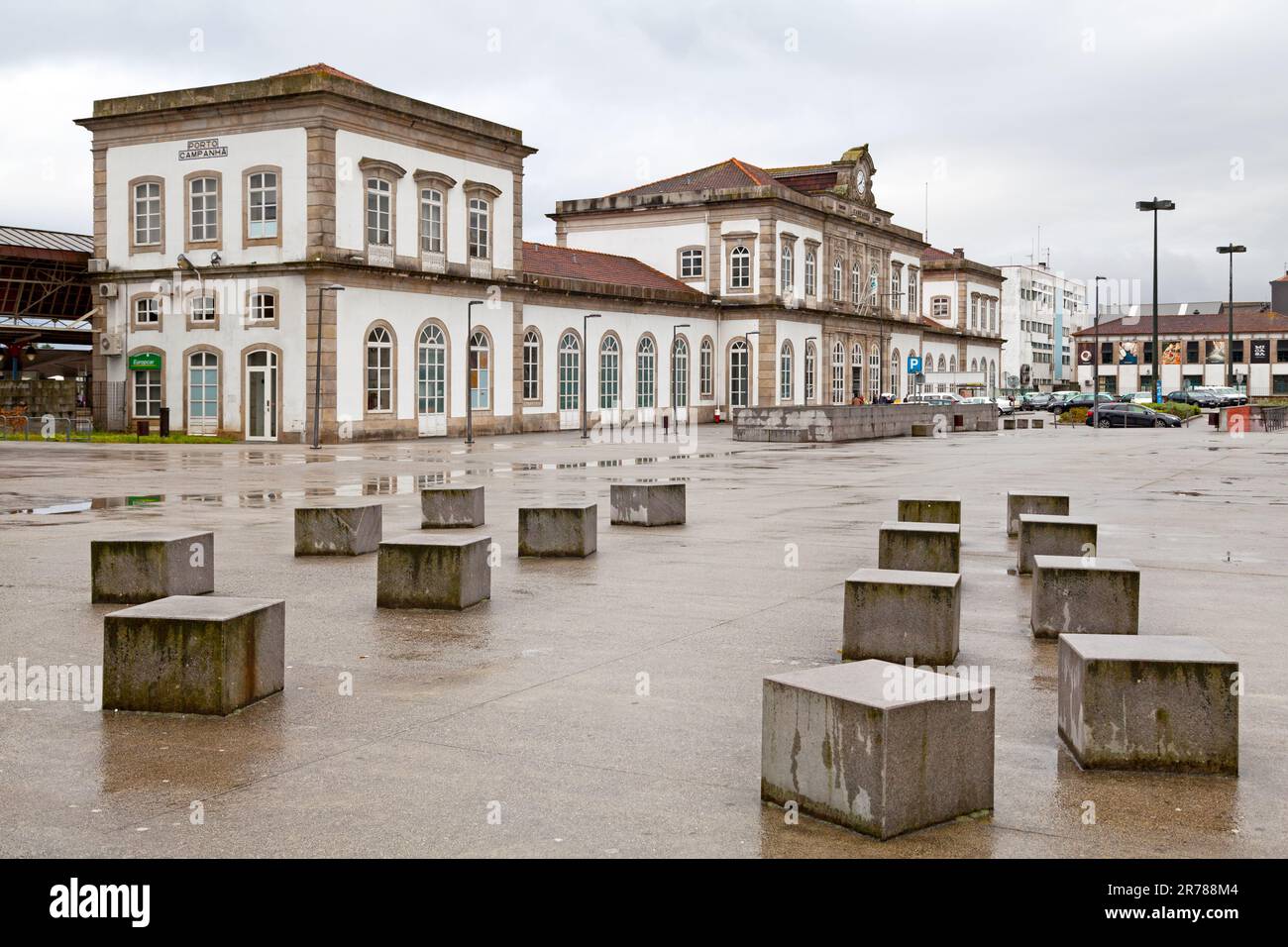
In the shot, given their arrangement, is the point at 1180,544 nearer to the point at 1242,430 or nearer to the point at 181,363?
the point at 181,363

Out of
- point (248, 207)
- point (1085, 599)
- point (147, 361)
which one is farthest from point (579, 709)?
point (147, 361)

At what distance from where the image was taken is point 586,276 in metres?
59.5

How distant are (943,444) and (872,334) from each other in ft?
124

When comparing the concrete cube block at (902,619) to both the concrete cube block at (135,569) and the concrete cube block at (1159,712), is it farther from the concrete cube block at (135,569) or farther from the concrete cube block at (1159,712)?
the concrete cube block at (135,569)

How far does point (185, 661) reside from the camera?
7.14 metres

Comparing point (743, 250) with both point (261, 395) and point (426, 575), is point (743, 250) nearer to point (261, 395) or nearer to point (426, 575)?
point (261, 395)

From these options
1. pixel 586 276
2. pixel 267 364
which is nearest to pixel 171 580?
pixel 267 364

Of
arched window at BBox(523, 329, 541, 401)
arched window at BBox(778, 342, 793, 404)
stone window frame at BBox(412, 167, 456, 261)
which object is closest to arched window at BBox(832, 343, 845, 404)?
arched window at BBox(778, 342, 793, 404)

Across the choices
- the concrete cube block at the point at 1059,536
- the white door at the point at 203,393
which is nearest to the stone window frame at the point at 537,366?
the white door at the point at 203,393

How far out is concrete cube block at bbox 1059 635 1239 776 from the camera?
6.05m

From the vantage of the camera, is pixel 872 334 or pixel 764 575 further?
pixel 872 334

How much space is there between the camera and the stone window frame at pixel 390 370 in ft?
143

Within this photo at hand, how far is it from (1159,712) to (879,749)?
5.31ft

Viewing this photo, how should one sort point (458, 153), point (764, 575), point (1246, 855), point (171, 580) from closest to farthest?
point (1246, 855)
point (171, 580)
point (764, 575)
point (458, 153)
